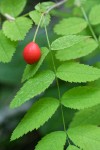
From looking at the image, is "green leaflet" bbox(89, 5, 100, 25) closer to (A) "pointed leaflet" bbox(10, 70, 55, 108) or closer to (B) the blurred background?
(B) the blurred background

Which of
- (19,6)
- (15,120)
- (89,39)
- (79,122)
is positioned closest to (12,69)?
(15,120)

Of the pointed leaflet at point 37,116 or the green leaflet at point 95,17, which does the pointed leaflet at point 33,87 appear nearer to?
the pointed leaflet at point 37,116

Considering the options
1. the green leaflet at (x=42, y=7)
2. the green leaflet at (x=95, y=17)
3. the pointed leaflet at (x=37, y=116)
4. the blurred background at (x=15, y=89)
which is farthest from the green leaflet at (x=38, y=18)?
the blurred background at (x=15, y=89)

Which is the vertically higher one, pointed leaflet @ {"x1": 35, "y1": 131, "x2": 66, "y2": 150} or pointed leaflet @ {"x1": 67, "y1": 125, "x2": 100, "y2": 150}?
pointed leaflet @ {"x1": 35, "y1": 131, "x2": 66, "y2": 150}

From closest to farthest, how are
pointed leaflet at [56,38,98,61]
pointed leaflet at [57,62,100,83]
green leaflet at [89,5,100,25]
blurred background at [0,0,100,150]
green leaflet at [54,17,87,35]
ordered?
pointed leaflet at [57,62,100,83] < pointed leaflet at [56,38,98,61] < green leaflet at [54,17,87,35] < green leaflet at [89,5,100,25] < blurred background at [0,0,100,150]

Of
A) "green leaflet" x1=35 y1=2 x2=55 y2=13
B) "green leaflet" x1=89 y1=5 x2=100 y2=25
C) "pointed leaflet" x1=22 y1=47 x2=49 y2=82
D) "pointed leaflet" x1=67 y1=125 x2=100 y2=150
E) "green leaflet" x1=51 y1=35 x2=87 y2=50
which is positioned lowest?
"green leaflet" x1=89 y1=5 x2=100 y2=25

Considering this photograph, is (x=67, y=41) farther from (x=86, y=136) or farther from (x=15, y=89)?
(x=15, y=89)

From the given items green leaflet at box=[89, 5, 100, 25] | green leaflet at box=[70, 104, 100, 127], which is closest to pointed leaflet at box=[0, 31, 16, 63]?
green leaflet at box=[70, 104, 100, 127]
